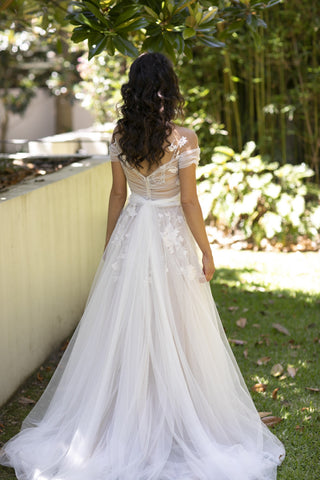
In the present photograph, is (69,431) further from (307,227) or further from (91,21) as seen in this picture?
(307,227)

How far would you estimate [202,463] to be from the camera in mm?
3066

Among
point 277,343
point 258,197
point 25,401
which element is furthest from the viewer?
point 258,197

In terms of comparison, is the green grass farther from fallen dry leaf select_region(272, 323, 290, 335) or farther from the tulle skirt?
A: the tulle skirt

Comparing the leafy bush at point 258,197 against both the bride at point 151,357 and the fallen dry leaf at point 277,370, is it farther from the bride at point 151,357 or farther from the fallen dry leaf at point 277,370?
the bride at point 151,357

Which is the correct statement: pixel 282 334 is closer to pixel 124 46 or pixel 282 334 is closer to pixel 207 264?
pixel 207 264

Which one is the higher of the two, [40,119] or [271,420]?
[40,119]

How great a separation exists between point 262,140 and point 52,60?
12207 mm

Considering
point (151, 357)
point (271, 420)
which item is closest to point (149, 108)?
point (151, 357)

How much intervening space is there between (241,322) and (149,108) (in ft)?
9.25

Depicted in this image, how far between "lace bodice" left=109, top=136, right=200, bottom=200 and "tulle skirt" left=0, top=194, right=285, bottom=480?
0.22 ft

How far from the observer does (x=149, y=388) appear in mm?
3301

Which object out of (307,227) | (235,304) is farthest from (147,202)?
(307,227)

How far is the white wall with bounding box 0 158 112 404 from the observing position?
3.92 m

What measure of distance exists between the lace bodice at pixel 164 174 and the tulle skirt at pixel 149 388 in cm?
7
